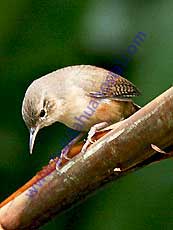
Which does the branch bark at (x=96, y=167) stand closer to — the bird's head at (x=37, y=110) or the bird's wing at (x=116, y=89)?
the bird's head at (x=37, y=110)

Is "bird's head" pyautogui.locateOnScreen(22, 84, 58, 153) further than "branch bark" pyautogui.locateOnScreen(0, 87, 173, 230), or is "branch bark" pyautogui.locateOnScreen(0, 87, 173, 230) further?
"bird's head" pyautogui.locateOnScreen(22, 84, 58, 153)

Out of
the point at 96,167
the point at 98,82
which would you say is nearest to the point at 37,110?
the point at 98,82

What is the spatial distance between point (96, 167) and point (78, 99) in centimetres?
111

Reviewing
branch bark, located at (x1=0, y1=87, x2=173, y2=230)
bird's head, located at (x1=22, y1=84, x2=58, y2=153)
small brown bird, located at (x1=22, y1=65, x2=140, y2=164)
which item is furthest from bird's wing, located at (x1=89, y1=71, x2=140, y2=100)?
branch bark, located at (x1=0, y1=87, x2=173, y2=230)

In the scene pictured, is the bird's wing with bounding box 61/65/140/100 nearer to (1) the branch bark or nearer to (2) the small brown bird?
(2) the small brown bird

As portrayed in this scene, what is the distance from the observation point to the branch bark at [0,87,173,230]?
121 centimetres

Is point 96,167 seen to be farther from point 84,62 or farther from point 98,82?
point 84,62

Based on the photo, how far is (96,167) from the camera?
1302 mm

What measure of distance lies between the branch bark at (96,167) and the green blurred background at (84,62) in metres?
0.88

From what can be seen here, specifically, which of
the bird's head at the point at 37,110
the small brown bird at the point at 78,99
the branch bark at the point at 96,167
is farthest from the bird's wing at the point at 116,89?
the branch bark at the point at 96,167

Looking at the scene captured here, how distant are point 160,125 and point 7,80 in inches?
61.2

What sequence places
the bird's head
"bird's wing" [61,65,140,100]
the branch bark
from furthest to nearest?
"bird's wing" [61,65,140,100], the bird's head, the branch bark

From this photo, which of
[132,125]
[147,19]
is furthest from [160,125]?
[147,19]

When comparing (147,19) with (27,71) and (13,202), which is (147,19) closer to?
(27,71)
